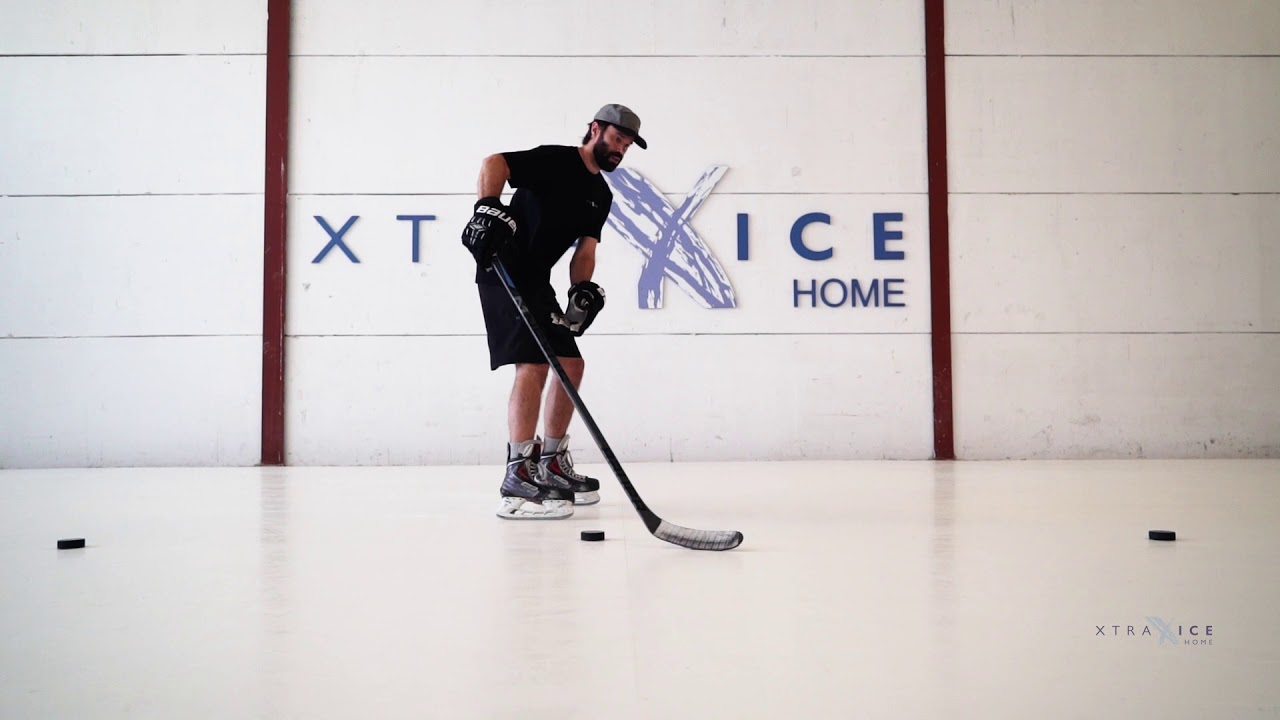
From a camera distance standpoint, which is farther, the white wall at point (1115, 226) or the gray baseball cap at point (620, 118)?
the white wall at point (1115, 226)

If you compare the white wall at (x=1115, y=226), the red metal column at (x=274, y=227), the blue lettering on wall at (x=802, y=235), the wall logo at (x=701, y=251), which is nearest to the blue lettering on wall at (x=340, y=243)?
the wall logo at (x=701, y=251)

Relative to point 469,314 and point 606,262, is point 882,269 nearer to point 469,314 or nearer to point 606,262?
point 606,262

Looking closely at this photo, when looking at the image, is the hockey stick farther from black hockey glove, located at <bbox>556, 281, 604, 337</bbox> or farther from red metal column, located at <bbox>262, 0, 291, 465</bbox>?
red metal column, located at <bbox>262, 0, 291, 465</bbox>

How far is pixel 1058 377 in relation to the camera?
5.36m

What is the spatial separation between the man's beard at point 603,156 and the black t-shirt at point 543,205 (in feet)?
0.21

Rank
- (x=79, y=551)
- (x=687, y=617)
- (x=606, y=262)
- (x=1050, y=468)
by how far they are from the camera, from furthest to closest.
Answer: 1. (x=606, y=262)
2. (x=1050, y=468)
3. (x=79, y=551)
4. (x=687, y=617)

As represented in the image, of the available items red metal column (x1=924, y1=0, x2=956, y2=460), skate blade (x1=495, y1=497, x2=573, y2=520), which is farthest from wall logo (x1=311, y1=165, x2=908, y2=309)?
skate blade (x1=495, y1=497, x2=573, y2=520)

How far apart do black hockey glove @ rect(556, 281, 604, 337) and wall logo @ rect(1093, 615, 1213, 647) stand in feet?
6.22

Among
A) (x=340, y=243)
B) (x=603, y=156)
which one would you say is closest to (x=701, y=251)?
(x=340, y=243)

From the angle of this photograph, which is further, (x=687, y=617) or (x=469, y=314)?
(x=469, y=314)

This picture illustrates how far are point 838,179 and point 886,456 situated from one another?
1539 mm

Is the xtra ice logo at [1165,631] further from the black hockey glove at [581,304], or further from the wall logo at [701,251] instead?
the wall logo at [701,251]

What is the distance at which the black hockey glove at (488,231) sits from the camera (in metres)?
2.83

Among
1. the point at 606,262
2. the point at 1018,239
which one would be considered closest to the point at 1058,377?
the point at 1018,239
